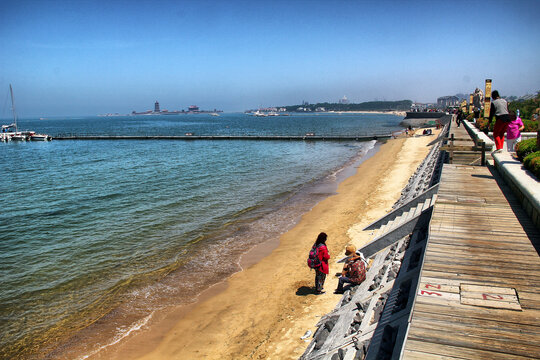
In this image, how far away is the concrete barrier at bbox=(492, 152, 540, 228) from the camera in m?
7.05

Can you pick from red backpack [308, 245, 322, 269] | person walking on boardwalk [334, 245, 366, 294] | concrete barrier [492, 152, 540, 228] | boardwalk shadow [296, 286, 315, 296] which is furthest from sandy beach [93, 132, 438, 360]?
concrete barrier [492, 152, 540, 228]

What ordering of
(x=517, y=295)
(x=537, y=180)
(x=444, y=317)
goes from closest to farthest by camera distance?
(x=444, y=317), (x=517, y=295), (x=537, y=180)

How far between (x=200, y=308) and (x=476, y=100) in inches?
1244

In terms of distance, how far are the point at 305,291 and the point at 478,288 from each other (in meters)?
5.67

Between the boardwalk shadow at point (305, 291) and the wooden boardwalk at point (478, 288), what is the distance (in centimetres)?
390

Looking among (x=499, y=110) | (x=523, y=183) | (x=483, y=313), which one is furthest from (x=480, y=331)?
(x=499, y=110)

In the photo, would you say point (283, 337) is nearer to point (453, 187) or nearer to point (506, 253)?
point (506, 253)

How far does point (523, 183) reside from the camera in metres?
8.32

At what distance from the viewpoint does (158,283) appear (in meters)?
11.5

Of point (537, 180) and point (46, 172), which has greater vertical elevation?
point (537, 180)

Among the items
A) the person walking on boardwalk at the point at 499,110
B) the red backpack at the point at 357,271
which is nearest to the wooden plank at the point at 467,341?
the red backpack at the point at 357,271

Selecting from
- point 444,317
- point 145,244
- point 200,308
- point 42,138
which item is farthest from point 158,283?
point 42,138

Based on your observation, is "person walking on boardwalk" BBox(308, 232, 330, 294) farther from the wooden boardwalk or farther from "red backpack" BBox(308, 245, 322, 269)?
the wooden boardwalk

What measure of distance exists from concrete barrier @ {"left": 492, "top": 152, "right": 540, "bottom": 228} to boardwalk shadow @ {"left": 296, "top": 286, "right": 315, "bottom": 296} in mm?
5466
